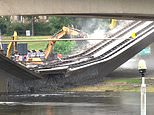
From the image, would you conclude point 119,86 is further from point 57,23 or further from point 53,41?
point 57,23

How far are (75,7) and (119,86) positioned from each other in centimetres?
2522

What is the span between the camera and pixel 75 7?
33.5 meters

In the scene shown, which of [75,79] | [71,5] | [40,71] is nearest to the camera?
[71,5]

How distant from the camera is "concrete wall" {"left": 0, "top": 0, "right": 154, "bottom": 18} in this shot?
103 feet

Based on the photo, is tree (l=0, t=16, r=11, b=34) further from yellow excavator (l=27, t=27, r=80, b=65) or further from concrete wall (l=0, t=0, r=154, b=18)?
concrete wall (l=0, t=0, r=154, b=18)

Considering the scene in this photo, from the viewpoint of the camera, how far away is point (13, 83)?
182ft

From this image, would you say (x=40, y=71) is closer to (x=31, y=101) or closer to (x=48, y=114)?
(x=31, y=101)

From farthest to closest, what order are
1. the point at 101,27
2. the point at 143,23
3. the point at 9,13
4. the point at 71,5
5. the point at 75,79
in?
the point at 101,27
the point at 143,23
the point at 75,79
the point at 71,5
the point at 9,13

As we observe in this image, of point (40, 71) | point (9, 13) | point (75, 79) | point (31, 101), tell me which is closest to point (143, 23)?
point (75, 79)

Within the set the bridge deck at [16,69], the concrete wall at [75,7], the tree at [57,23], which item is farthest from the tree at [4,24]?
the concrete wall at [75,7]

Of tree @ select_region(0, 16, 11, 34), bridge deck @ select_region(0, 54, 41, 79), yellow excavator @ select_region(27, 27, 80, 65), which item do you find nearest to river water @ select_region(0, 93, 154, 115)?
bridge deck @ select_region(0, 54, 41, 79)

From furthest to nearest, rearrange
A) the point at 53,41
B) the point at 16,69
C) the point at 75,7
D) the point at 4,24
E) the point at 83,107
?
the point at 4,24, the point at 53,41, the point at 16,69, the point at 83,107, the point at 75,7

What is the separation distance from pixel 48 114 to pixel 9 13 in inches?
273

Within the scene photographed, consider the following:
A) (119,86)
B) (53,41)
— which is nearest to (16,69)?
(119,86)
